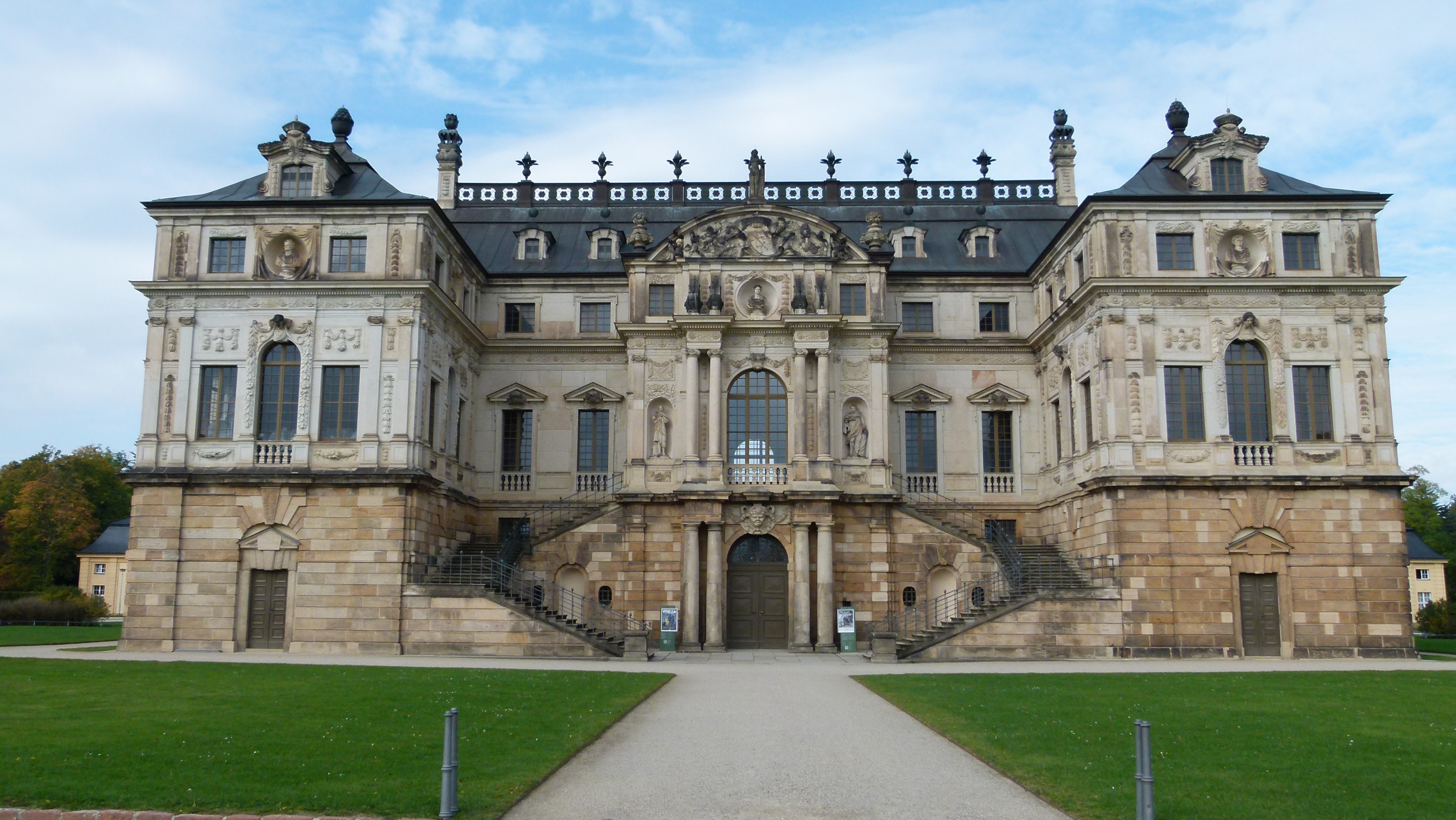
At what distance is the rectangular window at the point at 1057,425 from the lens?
37125mm

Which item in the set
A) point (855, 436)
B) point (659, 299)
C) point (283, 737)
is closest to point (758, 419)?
point (855, 436)

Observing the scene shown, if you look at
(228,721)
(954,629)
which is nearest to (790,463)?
(954,629)

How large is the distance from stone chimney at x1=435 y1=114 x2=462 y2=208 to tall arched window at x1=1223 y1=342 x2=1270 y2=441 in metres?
32.7

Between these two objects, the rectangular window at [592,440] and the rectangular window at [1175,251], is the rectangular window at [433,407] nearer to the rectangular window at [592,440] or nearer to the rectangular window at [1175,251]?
the rectangular window at [592,440]

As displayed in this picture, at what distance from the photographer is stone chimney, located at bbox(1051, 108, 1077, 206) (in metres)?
46.6

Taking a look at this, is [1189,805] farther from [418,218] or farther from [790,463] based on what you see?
[418,218]

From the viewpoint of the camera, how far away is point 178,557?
32.3m

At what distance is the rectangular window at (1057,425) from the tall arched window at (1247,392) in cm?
585

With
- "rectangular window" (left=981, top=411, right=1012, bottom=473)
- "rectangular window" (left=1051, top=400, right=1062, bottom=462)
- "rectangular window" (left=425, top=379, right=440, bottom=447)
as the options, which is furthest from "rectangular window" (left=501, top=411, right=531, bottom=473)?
"rectangular window" (left=1051, top=400, right=1062, bottom=462)

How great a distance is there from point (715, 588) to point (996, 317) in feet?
51.3

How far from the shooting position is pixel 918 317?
41.0 meters

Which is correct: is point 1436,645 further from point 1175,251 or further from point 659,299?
point 659,299

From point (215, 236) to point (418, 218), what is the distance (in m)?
6.74

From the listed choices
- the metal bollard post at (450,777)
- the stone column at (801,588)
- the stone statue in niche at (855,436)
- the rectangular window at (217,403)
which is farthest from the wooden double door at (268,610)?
the metal bollard post at (450,777)
